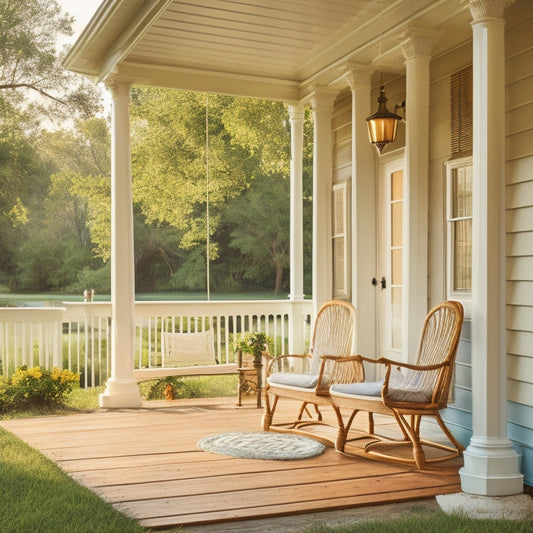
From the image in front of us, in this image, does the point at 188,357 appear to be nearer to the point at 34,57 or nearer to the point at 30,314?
the point at 30,314

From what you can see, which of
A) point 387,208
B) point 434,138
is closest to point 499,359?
point 434,138

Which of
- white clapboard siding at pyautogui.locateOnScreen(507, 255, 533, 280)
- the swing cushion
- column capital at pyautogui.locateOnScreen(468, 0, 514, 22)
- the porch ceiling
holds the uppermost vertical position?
the porch ceiling

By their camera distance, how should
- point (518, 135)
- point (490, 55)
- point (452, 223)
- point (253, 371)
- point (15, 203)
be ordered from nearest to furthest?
point (490, 55) < point (518, 135) < point (452, 223) < point (253, 371) < point (15, 203)

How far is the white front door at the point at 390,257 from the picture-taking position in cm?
663

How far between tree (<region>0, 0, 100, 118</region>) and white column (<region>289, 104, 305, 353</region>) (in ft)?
26.5

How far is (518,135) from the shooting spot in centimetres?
480

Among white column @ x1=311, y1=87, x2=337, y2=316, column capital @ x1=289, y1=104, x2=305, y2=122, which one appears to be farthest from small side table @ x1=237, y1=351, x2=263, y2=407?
column capital @ x1=289, y1=104, x2=305, y2=122

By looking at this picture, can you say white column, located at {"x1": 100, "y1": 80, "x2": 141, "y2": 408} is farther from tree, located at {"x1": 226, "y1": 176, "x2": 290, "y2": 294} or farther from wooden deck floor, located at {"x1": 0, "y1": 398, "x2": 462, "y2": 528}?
tree, located at {"x1": 226, "y1": 176, "x2": 290, "y2": 294}

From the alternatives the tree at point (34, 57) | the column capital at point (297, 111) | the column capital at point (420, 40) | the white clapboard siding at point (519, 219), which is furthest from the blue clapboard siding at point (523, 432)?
the tree at point (34, 57)

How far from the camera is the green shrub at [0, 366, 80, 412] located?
707 centimetres

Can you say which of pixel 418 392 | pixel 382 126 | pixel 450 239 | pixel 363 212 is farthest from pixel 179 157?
pixel 418 392

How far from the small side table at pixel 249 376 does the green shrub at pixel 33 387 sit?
1.61m

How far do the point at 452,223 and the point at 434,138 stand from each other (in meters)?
0.74

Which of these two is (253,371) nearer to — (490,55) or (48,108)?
(490,55)
